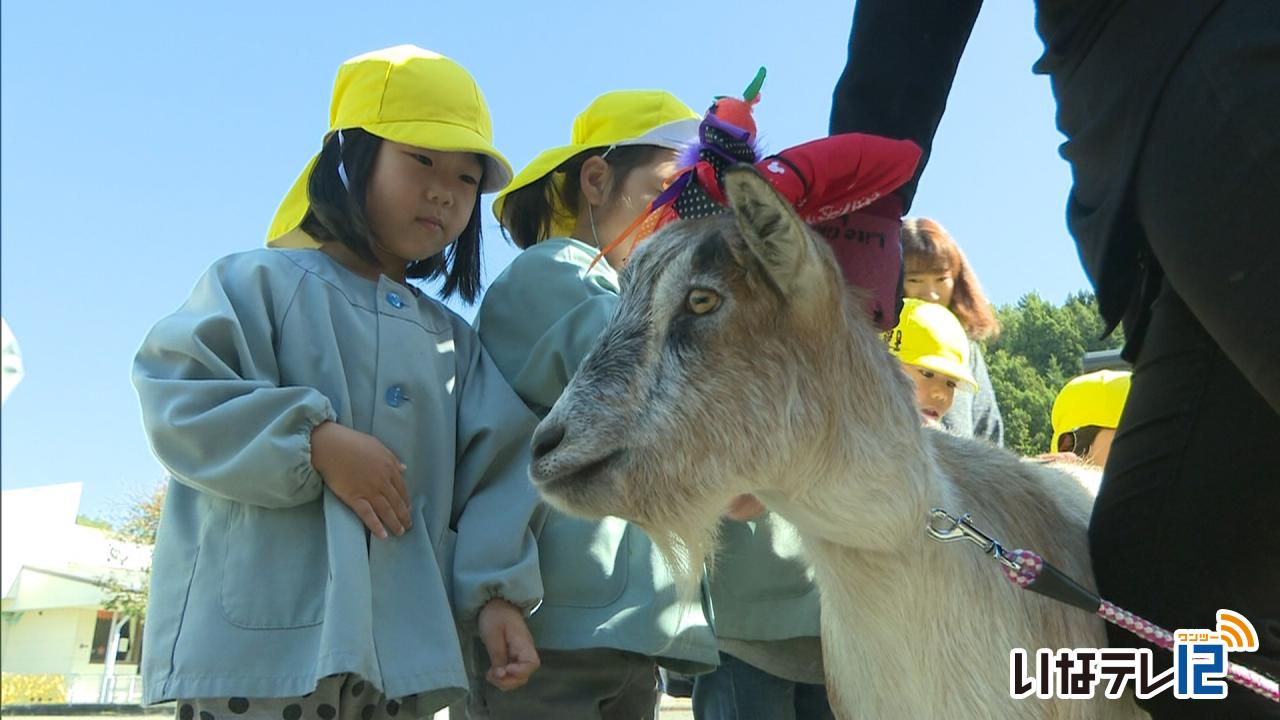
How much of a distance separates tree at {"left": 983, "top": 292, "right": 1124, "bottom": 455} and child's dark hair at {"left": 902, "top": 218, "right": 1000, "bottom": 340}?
10983 mm

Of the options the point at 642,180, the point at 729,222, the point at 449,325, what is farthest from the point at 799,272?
the point at 642,180

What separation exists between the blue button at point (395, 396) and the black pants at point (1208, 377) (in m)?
1.66

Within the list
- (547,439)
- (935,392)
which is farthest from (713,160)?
(935,392)

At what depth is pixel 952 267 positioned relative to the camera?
16.6 ft

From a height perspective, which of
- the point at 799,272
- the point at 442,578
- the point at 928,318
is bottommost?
the point at 442,578

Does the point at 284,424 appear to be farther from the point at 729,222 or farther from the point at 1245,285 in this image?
the point at 1245,285

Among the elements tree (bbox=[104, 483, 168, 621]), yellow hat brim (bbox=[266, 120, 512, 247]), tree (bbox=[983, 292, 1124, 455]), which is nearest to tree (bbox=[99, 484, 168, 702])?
tree (bbox=[104, 483, 168, 621])

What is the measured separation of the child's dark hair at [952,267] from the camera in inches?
194

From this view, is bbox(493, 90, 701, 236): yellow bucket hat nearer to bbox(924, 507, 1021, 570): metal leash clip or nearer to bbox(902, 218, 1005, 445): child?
bbox(902, 218, 1005, 445): child

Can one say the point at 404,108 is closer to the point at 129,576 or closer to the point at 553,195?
the point at 553,195

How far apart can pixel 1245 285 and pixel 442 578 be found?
182 centimetres

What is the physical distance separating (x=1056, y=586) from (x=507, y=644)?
1.26m

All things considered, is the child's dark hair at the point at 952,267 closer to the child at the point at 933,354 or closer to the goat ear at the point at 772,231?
the child at the point at 933,354

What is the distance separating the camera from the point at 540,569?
2.71 metres
